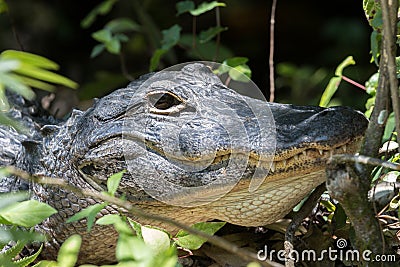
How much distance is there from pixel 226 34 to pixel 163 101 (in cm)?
404

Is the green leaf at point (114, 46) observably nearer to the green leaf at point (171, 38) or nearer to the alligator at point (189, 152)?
the green leaf at point (171, 38)

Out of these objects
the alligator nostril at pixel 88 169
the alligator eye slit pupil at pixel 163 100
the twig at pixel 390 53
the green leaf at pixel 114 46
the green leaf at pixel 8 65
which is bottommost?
the alligator nostril at pixel 88 169

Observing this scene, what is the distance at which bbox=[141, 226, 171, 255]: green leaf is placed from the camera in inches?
90.5

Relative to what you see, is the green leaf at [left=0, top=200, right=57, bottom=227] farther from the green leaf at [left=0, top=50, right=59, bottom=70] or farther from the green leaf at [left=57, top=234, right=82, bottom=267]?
the green leaf at [left=0, top=50, right=59, bottom=70]

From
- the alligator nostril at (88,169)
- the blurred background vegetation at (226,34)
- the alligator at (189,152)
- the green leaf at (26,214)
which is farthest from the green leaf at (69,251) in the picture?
the blurred background vegetation at (226,34)

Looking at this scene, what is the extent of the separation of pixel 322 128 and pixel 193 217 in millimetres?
710

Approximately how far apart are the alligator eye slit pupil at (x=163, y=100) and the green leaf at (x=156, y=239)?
0.80 m

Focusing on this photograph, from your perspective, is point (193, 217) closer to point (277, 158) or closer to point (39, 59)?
point (277, 158)

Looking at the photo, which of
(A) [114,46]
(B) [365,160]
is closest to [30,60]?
(B) [365,160]

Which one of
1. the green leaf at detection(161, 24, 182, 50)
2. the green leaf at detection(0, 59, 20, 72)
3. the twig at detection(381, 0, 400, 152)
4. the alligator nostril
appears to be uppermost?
the green leaf at detection(0, 59, 20, 72)

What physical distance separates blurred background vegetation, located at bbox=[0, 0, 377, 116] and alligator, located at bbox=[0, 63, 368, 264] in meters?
3.20

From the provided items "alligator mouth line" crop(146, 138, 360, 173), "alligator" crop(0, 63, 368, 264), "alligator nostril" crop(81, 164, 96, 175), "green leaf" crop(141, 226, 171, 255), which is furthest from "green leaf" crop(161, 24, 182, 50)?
"green leaf" crop(141, 226, 171, 255)

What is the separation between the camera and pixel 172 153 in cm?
288

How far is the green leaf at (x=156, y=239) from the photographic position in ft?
7.54
